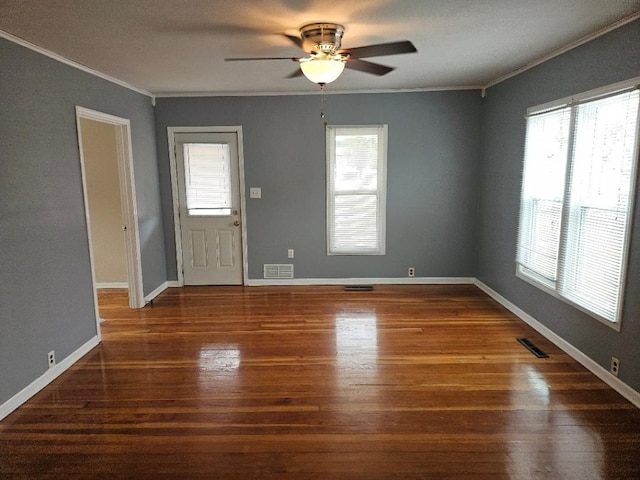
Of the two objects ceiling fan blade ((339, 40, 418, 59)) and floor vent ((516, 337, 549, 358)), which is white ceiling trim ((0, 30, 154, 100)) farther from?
floor vent ((516, 337, 549, 358))

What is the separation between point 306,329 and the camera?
158 inches

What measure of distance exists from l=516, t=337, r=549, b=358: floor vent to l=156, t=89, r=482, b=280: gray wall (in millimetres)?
1890

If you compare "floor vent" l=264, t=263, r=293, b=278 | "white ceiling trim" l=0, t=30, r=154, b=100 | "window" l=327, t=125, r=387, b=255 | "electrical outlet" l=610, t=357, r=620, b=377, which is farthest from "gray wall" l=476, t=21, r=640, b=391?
"white ceiling trim" l=0, t=30, r=154, b=100

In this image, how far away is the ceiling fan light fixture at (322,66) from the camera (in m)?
2.54

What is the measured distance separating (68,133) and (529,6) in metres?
3.52

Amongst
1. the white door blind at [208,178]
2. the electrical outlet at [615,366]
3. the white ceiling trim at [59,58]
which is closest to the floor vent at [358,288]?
the white door blind at [208,178]

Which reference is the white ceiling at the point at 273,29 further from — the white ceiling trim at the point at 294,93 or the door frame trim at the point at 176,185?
the door frame trim at the point at 176,185

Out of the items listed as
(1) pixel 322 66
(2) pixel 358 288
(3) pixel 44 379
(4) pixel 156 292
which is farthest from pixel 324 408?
(4) pixel 156 292

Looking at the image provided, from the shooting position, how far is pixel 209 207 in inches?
214

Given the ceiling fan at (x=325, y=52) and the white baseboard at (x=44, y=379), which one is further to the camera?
the white baseboard at (x=44, y=379)

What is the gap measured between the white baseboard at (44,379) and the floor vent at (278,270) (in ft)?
7.58

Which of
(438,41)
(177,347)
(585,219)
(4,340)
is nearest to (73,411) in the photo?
(4,340)

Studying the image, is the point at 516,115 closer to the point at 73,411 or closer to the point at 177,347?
the point at 177,347

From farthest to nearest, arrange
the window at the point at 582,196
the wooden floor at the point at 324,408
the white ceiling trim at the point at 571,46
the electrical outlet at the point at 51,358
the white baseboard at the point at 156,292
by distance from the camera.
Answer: the white baseboard at the point at 156,292 → the electrical outlet at the point at 51,358 → the window at the point at 582,196 → the white ceiling trim at the point at 571,46 → the wooden floor at the point at 324,408
